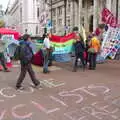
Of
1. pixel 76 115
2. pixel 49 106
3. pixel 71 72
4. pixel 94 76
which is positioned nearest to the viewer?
pixel 76 115

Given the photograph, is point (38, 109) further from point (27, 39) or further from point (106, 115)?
point (27, 39)

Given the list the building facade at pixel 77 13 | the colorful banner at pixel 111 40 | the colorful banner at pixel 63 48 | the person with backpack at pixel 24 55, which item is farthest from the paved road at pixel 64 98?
the building facade at pixel 77 13

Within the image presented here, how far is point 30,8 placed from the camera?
332ft

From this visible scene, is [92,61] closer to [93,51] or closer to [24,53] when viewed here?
[93,51]

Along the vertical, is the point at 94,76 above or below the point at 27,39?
below

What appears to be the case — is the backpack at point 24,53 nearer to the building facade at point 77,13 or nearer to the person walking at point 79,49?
the person walking at point 79,49

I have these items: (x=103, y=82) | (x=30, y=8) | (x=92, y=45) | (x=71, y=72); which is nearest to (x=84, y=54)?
(x=92, y=45)

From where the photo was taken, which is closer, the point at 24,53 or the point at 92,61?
the point at 24,53

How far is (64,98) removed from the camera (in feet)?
32.1

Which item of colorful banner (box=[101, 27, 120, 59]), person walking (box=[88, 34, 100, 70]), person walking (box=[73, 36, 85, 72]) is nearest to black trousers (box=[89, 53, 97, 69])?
person walking (box=[88, 34, 100, 70])

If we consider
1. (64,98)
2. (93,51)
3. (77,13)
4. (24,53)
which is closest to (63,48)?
(93,51)

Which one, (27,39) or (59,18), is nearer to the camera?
(27,39)

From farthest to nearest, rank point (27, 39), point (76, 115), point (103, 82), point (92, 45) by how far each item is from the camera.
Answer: point (92, 45) < point (103, 82) < point (27, 39) < point (76, 115)

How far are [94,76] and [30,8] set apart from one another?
89.3 metres
